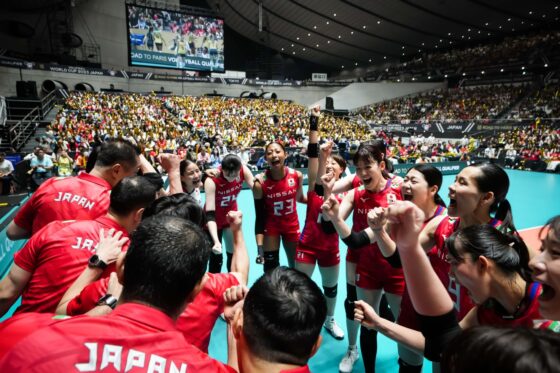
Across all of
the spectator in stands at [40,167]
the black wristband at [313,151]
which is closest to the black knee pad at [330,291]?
the black wristband at [313,151]

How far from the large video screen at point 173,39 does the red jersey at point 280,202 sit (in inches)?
1047

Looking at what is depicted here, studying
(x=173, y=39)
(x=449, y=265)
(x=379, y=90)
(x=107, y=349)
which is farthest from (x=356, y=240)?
(x=379, y=90)

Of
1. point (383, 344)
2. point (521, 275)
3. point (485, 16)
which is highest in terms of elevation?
point (485, 16)

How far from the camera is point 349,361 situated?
3.42 meters

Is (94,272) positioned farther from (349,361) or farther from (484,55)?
(484,55)

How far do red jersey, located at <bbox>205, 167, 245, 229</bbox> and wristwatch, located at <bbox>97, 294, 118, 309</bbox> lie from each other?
3174mm

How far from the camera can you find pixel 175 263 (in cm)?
133

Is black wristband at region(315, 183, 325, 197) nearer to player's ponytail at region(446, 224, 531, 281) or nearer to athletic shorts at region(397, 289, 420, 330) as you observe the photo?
athletic shorts at region(397, 289, 420, 330)

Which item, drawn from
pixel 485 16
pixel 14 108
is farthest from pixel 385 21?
pixel 14 108

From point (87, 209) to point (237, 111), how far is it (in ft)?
87.9

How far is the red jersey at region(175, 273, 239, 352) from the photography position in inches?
71.3

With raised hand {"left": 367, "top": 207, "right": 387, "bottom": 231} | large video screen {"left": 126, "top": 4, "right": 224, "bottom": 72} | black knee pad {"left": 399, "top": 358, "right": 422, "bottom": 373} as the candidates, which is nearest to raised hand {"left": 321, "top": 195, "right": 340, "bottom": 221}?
raised hand {"left": 367, "top": 207, "right": 387, "bottom": 231}

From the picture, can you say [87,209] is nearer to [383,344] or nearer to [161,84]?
[383,344]

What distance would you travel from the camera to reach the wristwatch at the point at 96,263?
185cm
